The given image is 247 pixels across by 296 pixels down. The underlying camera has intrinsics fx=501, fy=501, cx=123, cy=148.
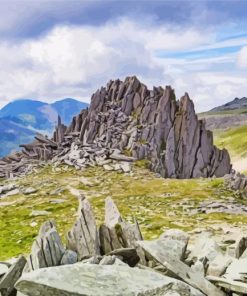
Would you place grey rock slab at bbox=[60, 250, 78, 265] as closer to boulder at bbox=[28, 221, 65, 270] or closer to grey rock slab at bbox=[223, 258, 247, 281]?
boulder at bbox=[28, 221, 65, 270]

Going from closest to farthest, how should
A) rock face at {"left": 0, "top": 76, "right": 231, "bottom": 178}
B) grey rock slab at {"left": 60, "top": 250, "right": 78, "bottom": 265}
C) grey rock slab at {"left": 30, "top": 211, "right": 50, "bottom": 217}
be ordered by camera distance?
grey rock slab at {"left": 60, "top": 250, "right": 78, "bottom": 265}
grey rock slab at {"left": 30, "top": 211, "right": 50, "bottom": 217}
rock face at {"left": 0, "top": 76, "right": 231, "bottom": 178}

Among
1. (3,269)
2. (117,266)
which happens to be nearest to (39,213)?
(3,269)

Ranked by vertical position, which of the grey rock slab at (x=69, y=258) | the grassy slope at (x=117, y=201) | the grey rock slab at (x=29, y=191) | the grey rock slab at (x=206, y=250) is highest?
the grey rock slab at (x=69, y=258)

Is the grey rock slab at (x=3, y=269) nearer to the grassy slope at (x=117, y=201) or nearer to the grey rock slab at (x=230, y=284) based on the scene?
the grey rock slab at (x=230, y=284)

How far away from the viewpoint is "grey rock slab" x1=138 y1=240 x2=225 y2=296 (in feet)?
71.1

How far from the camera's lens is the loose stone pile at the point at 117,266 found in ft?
61.8

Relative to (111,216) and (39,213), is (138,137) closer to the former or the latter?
(39,213)

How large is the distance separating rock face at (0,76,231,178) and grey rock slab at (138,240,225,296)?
204ft

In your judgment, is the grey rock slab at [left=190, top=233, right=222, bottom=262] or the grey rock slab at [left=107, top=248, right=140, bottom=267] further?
the grey rock slab at [left=190, top=233, right=222, bottom=262]

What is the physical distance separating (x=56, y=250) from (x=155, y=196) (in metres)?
42.7

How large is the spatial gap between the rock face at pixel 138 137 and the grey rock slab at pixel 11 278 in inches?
2446

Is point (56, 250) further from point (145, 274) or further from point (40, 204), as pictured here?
point (40, 204)

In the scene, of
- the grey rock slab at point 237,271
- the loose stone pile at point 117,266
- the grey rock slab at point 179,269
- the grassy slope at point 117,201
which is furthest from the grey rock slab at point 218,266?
the grassy slope at point 117,201

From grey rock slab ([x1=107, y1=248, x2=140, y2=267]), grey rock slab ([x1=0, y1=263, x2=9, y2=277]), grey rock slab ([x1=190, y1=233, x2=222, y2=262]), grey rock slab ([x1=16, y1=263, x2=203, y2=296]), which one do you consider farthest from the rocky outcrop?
grey rock slab ([x1=16, y1=263, x2=203, y2=296])
